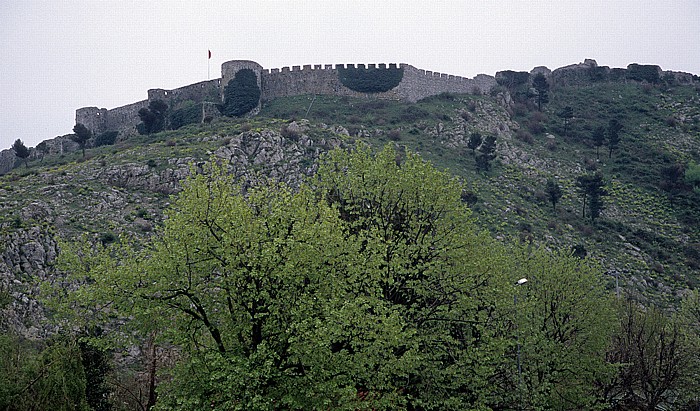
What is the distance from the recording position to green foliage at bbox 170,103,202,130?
75688 mm

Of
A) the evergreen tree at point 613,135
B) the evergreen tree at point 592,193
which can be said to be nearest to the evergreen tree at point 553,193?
the evergreen tree at point 592,193

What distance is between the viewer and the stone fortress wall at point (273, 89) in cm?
7862

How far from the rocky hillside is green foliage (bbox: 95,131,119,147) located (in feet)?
19.2

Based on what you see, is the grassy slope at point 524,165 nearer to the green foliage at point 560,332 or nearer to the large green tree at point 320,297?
the green foliage at point 560,332

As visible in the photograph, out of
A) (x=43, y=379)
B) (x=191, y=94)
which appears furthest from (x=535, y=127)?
(x=43, y=379)

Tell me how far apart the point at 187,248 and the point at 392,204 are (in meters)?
8.35

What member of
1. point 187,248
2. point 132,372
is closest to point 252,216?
point 187,248

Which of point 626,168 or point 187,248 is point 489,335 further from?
point 626,168

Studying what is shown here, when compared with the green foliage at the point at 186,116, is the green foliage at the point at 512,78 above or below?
above

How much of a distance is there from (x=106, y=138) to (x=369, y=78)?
36.7m

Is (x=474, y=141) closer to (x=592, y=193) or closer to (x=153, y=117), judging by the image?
(x=592, y=193)

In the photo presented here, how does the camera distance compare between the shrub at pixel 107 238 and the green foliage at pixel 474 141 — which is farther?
the green foliage at pixel 474 141

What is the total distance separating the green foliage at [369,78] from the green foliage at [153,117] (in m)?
24.3

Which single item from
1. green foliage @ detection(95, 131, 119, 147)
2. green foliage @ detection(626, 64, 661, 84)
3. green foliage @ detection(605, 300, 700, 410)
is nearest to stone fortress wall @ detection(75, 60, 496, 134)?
Answer: green foliage @ detection(95, 131, 119, 147)
